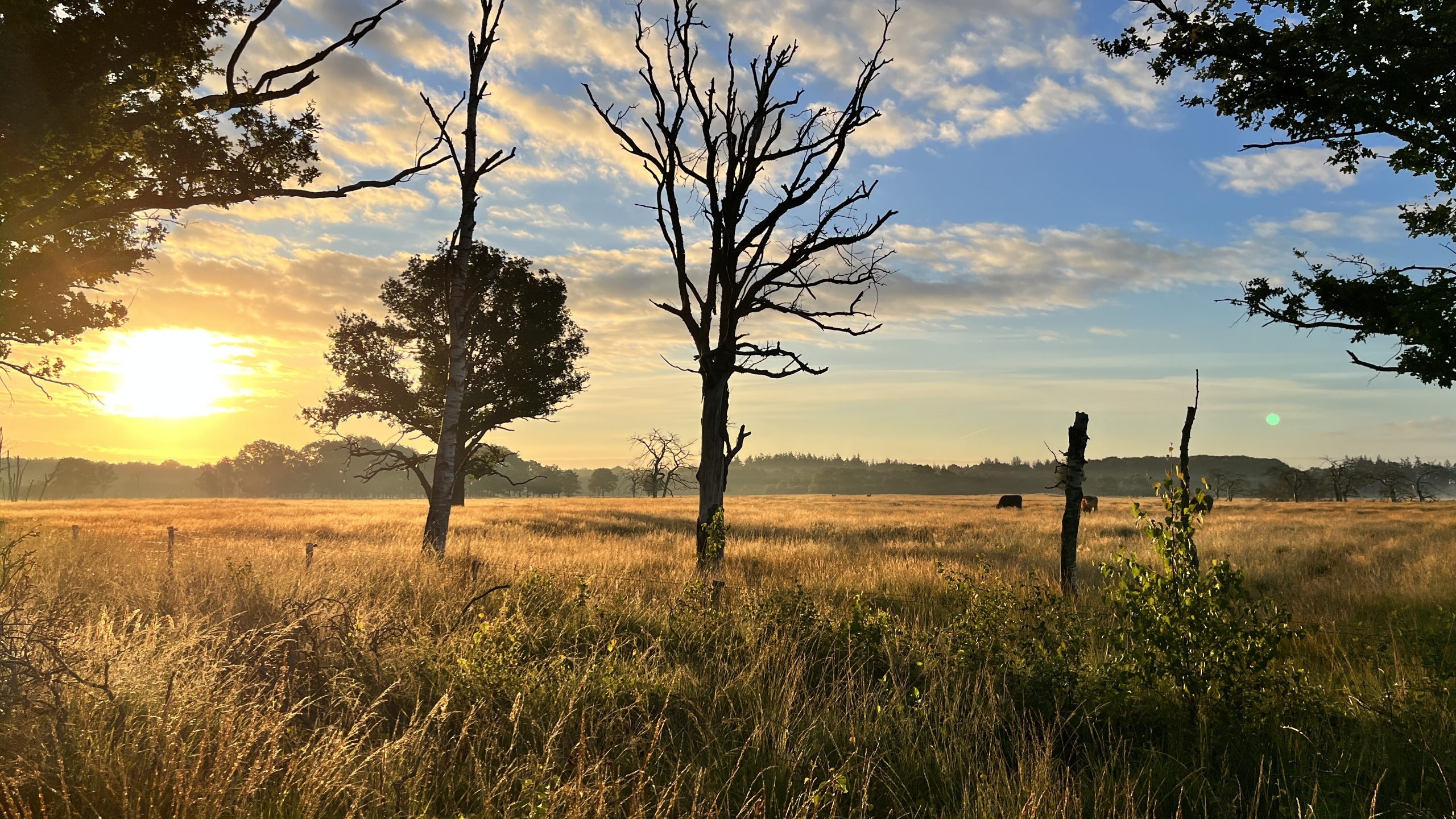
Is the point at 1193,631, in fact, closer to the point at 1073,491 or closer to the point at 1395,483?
the point at 1073,491

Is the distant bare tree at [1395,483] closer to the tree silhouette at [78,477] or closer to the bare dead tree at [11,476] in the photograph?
the bare dead tree at [11,476]

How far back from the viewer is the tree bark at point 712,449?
1280 cm

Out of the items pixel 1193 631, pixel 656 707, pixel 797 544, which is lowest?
pixel 797 544

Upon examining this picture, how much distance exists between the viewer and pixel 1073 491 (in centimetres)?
1156

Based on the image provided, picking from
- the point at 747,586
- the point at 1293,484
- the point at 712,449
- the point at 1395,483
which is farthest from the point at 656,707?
the point at 1395,483

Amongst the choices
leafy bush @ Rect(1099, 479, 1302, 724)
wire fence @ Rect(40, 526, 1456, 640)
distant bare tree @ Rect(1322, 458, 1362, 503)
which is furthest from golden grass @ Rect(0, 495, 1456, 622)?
distant bare tree @ Rect(1322, 458, 1362, 503)

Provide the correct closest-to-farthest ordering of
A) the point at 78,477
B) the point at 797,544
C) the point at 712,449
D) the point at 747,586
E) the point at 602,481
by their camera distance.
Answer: the point at 747,586 < the point at 712,449 < the point at 797,544 < the point at 78,477 < the point at 602,481

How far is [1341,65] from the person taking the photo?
12430 millimetres

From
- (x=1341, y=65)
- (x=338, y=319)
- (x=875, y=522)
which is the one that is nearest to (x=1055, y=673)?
(x=1341, y=65)

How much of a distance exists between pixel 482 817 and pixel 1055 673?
456 cm

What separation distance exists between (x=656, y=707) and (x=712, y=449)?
7789 millimetres

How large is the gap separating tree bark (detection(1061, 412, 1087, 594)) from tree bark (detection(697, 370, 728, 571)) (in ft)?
18.8

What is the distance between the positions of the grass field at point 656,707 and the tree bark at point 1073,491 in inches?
41.2

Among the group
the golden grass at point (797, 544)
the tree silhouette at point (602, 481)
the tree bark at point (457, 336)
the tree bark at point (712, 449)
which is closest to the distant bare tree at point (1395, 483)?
the golden grass at point (797, 544)
